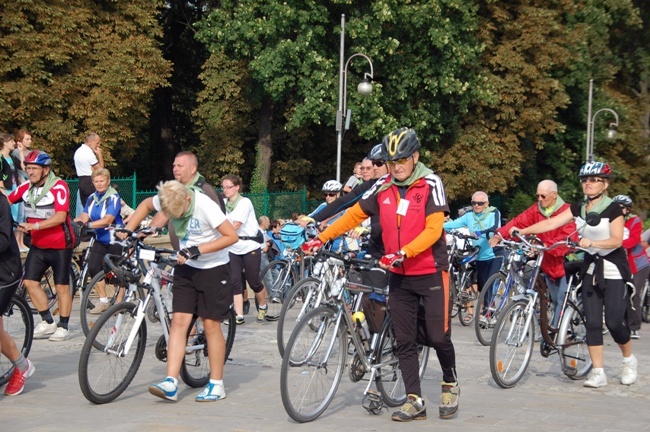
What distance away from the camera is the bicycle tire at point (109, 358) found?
7824 millimetres

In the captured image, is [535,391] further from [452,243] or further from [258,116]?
[258,116]

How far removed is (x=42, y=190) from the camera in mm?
10977

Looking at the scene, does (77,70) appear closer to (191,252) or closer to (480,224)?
(480,224)

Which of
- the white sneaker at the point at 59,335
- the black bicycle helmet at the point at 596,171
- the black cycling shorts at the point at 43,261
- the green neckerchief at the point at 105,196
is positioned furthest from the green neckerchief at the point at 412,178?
the green neckerchief at the point at 105,196

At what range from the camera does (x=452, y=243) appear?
1415 cm

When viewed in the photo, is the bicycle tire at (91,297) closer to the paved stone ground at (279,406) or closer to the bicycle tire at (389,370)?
the paved stone ground at (279,406)

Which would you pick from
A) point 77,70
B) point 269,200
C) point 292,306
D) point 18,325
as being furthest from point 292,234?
point 77,70

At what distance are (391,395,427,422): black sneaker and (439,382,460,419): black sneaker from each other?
155mm

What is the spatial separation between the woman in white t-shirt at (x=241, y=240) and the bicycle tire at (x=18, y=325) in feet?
13.2

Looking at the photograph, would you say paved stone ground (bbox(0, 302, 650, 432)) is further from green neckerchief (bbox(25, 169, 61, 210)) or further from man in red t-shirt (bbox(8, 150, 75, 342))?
green neckerchief (bbox(25, 169, 61, 210))

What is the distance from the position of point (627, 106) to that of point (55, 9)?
23.9 meters

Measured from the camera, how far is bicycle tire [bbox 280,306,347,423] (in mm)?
7273

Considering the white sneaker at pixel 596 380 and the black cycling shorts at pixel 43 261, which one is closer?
the white sneaker at pixel 596 380

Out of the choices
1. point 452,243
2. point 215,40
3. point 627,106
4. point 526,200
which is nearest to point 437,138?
point 526,200
